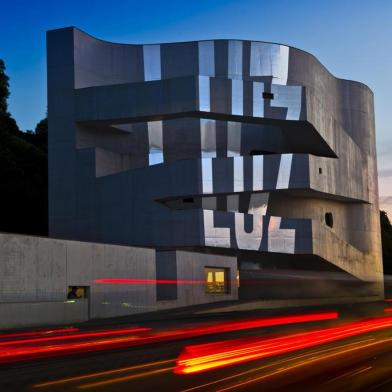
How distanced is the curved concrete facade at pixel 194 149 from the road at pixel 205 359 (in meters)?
23.3

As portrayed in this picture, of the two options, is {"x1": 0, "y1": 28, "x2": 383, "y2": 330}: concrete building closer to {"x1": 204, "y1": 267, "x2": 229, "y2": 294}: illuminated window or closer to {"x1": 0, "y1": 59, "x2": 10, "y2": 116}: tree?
{"x1": 204, "y1": 267, "x2": 229, "y2": 294}: illuminated window

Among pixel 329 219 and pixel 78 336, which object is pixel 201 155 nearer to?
pixel 329 219

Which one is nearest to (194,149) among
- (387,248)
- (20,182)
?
(20,182)

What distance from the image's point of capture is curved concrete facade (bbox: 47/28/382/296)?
140ft

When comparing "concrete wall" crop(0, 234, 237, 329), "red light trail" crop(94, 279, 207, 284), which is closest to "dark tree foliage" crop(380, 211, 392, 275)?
"red light trail" crop(94, 279, 207, 284)

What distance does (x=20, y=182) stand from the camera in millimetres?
53500

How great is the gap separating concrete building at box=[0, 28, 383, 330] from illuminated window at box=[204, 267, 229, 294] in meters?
0.07

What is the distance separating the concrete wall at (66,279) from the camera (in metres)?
22.4

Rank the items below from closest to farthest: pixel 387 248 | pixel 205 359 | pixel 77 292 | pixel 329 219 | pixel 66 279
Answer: pixel 205 359, pixel 66 279, pixel 77 292, pixel 329 219, pixel 387 248

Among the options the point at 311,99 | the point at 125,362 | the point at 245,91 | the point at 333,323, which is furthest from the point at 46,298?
the point at 311,99

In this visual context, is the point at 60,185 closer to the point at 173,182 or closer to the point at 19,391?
the point at 173,182

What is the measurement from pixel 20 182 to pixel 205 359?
43729mm

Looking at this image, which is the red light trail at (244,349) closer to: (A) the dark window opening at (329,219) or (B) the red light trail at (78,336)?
(B) the red light trail at (78,336)

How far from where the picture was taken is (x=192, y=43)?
154ft
